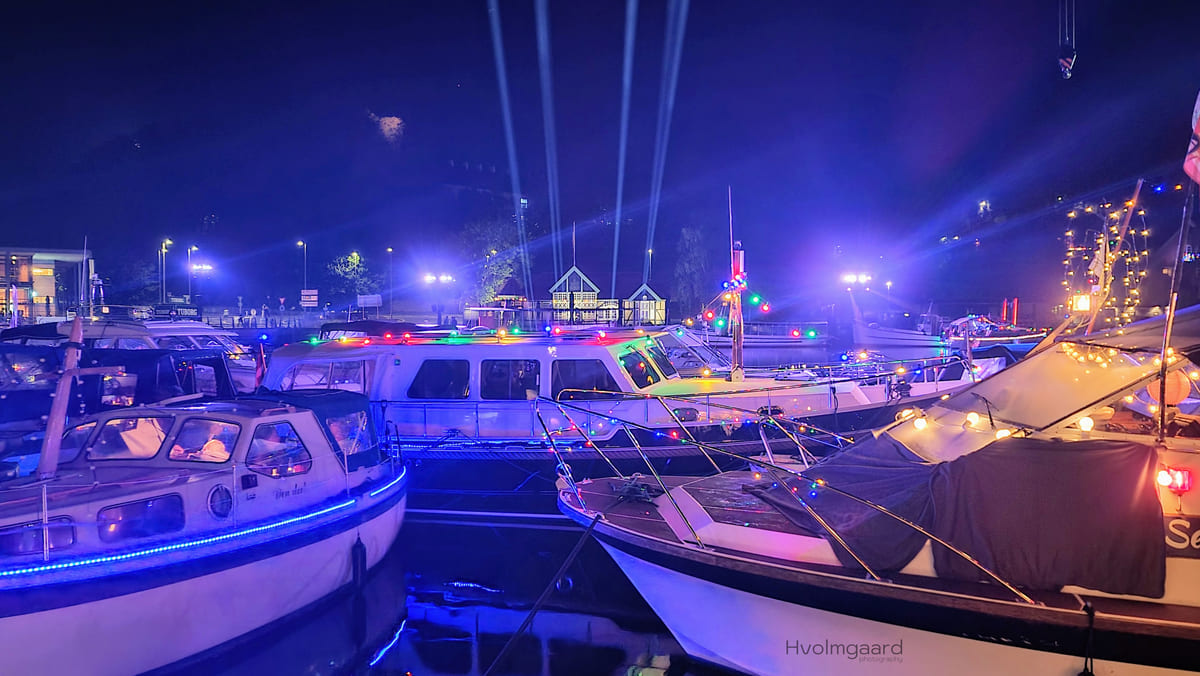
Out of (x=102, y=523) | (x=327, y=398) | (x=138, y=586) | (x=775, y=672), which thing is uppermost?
(x=327, y=398)

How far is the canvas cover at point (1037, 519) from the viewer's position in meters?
4.38

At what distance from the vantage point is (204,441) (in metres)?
7.11

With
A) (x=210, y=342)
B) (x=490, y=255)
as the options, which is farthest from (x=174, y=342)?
(x=490, y=255)

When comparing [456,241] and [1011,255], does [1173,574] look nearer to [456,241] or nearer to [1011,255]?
[456,241]

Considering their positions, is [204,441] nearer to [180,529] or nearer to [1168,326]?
[180,529]

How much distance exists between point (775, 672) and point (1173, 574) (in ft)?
9.23

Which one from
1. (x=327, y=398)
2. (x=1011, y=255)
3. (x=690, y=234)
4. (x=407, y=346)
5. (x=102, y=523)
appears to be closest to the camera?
(x=102, y=523)

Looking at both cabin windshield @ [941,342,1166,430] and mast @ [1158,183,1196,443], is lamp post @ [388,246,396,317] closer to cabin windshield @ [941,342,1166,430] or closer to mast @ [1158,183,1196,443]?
cabin windshield @ [941,342,1166,430]

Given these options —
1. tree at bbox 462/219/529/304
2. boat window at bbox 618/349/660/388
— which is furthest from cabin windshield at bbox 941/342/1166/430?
tree at bbox 462/219/529/304

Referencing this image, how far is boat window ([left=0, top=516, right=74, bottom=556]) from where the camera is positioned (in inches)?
212

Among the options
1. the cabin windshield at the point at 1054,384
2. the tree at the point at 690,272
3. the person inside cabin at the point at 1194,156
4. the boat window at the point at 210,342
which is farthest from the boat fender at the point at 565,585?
the tree at the point at 690,272

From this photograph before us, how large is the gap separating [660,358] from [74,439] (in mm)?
8030

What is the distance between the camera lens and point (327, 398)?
8.53 meters

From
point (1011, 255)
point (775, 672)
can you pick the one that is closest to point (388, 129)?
point (1011, 255)
